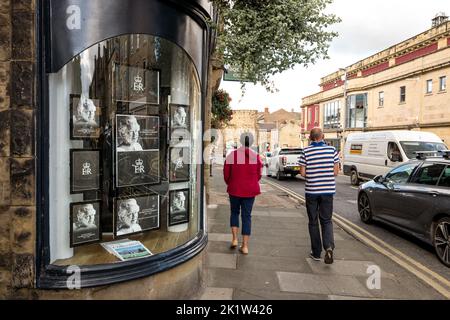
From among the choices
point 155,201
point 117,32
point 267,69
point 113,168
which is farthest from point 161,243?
point 267,69

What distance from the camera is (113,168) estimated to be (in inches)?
152

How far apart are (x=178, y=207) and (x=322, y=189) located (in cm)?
211

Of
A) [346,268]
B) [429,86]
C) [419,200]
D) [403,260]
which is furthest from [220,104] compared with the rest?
[429,86]

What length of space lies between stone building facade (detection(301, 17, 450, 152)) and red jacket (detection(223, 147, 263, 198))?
2376 cm

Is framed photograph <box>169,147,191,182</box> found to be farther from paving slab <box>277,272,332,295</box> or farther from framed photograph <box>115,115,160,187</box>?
paving slab <box>277,272,332,295</box>

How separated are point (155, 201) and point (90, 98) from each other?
1366 millimetres

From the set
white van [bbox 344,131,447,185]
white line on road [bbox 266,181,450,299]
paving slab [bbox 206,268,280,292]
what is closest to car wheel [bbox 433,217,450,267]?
white line on road [bbox 266,181,450,299]

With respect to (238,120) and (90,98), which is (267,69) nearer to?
(90,98)

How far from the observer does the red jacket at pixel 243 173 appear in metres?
5.44

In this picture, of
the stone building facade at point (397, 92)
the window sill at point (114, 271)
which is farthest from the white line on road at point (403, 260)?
the stone building facade at point (397, 92)

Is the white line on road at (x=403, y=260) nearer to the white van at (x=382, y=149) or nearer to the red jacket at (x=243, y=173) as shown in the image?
the red jacket at (x=243, y=173)

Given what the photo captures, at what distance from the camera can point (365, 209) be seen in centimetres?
833

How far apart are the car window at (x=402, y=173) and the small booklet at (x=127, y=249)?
213 inches

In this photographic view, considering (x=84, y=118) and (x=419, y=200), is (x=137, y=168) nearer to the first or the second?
(x=84, y=118)
